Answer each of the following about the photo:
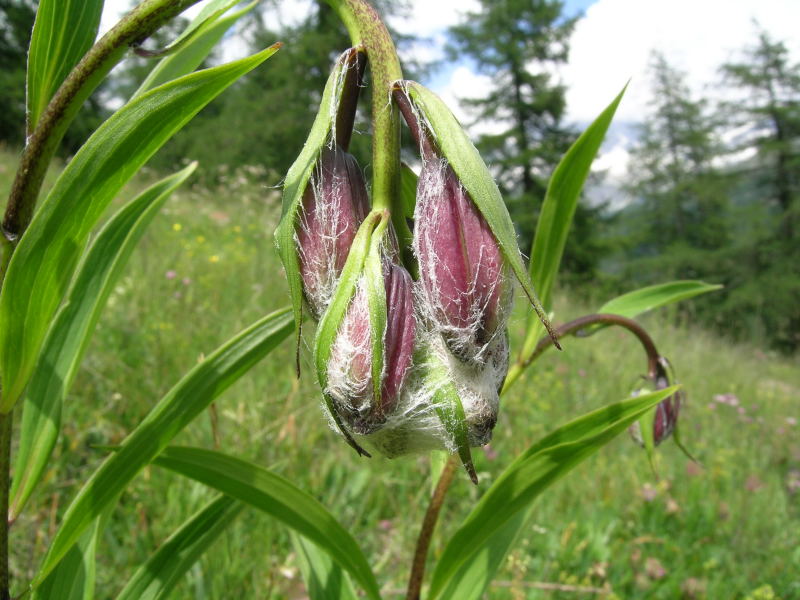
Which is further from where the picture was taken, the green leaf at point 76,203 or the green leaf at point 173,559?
the green leaf at point 173,559

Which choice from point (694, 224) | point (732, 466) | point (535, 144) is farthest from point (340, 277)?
point (694, 224)

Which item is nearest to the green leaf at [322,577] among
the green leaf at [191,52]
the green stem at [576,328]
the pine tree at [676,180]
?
the green stem at [576,328]

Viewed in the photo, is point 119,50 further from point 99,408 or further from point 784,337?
point 784,337

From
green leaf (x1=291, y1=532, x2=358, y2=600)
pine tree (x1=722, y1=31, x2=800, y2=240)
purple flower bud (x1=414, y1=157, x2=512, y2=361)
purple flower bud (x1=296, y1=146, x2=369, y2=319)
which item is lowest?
green leaf (x1=291, y1=532, x2=358, y2=600)

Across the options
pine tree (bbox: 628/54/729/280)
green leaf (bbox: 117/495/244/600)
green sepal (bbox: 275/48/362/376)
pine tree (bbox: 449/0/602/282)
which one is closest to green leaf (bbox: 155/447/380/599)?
green leaf (bbox: 117/495/244/600)

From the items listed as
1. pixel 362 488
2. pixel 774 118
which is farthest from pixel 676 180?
pixel 362 488

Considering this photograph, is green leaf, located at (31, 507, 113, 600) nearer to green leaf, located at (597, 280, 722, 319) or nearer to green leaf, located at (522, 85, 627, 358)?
green leaf, located at (522, 85, 627, 358)

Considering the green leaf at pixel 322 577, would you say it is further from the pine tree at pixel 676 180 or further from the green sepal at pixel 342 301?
the pine tree at pixel 676 180
